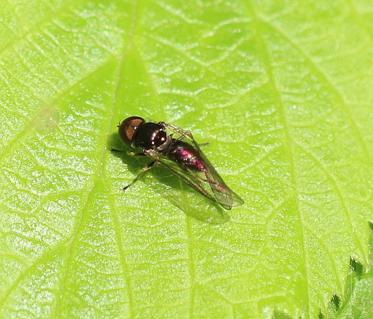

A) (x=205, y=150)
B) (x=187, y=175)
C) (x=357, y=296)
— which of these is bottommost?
(x=357, y=296)

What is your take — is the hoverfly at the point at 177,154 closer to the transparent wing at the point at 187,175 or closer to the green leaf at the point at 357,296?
the transparent wing at the point at 187,175

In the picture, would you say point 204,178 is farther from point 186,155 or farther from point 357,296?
point 357,296

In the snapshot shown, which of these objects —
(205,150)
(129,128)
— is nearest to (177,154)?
(205,150)

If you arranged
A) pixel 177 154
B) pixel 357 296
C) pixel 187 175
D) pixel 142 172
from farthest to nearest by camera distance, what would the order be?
pixel 177 154 → pixel 187 175 → pixel 142 172 → pixel 357 296

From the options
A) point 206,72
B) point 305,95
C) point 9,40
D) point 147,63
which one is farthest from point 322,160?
point 9,40

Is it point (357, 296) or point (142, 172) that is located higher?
point (142, 172)

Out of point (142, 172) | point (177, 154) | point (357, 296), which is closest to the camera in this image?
point (357, 296)

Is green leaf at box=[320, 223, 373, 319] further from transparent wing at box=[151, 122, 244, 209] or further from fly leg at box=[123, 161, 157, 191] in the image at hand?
fly leg at box=[123, 161, 157, 191]

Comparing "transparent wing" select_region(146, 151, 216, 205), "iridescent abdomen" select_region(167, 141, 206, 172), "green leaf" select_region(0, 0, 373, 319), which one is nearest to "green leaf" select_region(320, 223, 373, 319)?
"green leaf" select_region(0, 0, 373, 319)
